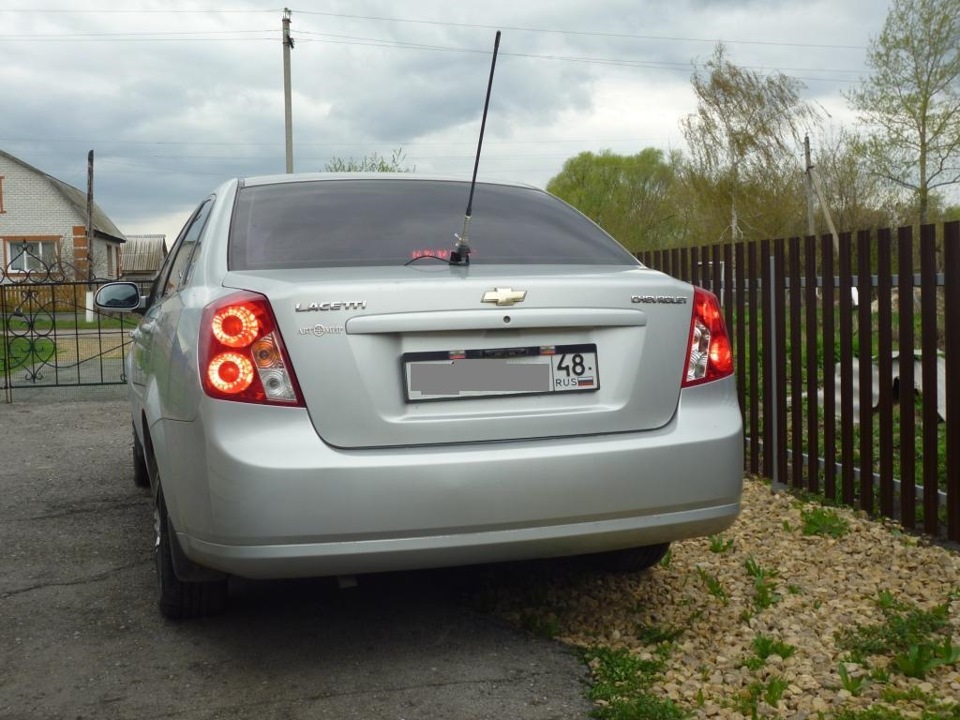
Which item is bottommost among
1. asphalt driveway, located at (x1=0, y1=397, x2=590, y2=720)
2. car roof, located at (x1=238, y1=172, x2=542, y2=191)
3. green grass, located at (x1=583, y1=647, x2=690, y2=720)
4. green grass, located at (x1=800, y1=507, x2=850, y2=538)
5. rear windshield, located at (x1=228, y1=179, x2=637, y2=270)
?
asphalt driveway, located at (x1=0, y1=397, x2=590, y2=720)

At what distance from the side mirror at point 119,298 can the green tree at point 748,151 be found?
93.9ft

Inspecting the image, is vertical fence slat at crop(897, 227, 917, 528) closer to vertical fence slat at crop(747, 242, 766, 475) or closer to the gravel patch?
the gravel patch

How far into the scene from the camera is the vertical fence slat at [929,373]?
189 inches

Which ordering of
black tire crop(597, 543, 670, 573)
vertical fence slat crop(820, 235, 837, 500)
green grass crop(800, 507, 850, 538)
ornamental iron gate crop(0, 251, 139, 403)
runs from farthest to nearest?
ornamental iron gate crop(0, 251, 139, 403) → vertical fence slat crop(820, 235, 837, 500) → green grass crop(800, 507, 850, 538) → black tire crop(597, 543, 670, 573)

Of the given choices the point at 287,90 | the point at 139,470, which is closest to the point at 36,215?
the point at 287,90

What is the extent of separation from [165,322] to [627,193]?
162 ft

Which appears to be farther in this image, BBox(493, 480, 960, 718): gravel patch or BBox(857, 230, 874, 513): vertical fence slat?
BBox(857, 230, 874, 513): vertical fence slat

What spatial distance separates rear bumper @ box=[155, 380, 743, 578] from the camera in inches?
114

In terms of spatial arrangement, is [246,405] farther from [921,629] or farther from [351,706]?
[921,629]

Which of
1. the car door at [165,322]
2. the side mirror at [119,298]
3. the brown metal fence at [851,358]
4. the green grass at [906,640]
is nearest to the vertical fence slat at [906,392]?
the brown metal fence at [851,358]

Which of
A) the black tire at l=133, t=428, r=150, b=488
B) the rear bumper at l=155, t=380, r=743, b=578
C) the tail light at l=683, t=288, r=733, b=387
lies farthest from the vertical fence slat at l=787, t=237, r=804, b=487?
the black tire at l=133, t=428, r=150, b=488

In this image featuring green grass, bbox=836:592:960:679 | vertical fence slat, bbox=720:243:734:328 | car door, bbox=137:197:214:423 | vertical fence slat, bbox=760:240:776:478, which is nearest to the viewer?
green grass, bbox=836:592:960:679

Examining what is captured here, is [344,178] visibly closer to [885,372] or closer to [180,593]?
[180,593]

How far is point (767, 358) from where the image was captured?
6.21 meters
